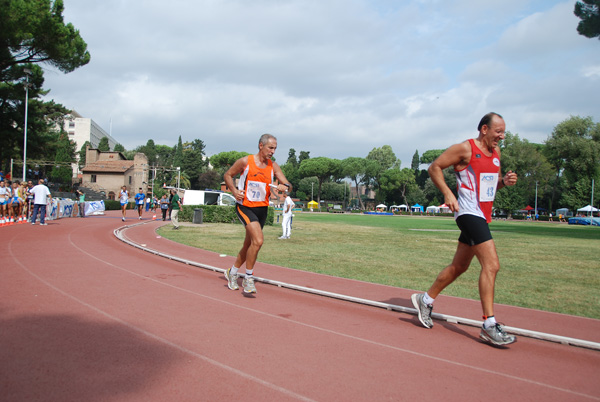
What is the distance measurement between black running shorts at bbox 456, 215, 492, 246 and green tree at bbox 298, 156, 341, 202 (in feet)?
350

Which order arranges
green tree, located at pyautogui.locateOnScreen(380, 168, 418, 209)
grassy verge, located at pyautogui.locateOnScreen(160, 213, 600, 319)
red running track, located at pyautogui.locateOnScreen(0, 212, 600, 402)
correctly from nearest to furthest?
red running track, located at pyautogui.locateOnScreen(0, 212, 600, 402), grassy verge, located at pyautogui.locateOnScreen(160, 213, 600, 319), green tree, located at pyautogui.locateOnScreen(380, 168, 418, 209)

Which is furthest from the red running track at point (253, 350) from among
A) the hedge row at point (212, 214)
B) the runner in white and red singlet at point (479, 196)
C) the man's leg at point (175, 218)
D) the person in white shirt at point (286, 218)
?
the hedge row at point (212, 214)

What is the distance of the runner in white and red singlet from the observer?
14.0 ft

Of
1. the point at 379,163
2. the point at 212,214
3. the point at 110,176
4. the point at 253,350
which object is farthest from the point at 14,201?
the point at 379,163

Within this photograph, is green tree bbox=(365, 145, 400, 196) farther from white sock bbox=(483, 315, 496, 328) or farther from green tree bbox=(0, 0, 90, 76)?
white sock bbox=(483, 315, 496, 328)

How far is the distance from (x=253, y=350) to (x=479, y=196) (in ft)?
8.98

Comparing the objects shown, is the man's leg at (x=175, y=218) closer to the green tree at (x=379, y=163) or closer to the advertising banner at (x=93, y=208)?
the advertising banner at (x=93, y=208)

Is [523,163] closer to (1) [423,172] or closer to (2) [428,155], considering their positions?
(1) [423,172]

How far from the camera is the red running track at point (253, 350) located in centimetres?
302

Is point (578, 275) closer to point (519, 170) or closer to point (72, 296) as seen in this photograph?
point (72, 296)

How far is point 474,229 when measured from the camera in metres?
4.31

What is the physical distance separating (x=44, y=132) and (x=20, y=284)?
33.2m

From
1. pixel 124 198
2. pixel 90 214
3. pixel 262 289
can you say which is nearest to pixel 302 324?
pixel 262 289

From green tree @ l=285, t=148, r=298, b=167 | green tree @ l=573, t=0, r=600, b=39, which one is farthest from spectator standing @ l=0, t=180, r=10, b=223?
green tree @ l=285, t=148, r=298, b=167
